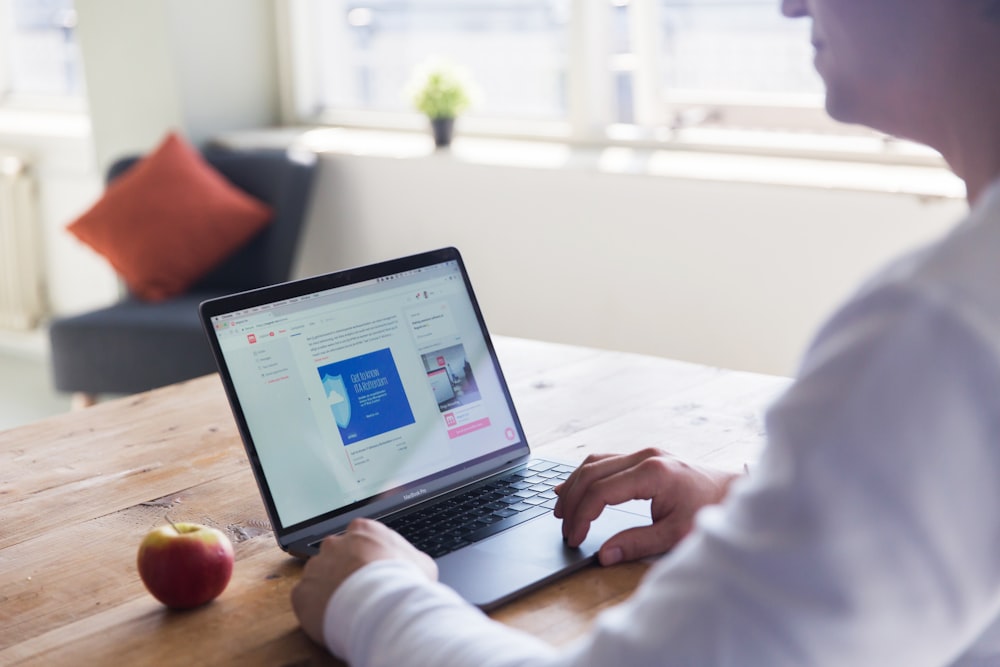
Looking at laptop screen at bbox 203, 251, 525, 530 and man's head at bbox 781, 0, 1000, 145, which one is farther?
laptop screen at bbox 203, 251, 525, 530

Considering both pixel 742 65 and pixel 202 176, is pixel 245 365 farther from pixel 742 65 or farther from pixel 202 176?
pixel 202 176

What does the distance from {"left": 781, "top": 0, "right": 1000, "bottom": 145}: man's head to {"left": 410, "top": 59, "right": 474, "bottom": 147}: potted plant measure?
3034 mm

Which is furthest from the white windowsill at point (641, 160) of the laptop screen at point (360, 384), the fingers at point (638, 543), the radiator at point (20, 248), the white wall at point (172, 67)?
the fingers at point (638, 543)

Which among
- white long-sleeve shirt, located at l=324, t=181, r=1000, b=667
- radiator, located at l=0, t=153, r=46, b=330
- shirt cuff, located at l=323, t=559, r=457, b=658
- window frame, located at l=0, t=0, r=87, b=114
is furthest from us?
window frame, located at l=0, t=0, r=87, b=114

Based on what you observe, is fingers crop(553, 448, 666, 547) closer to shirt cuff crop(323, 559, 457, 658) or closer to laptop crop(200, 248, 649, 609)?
laptop crop(200, 248, 649, 609)

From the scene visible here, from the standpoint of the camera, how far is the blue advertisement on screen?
3.95 ft

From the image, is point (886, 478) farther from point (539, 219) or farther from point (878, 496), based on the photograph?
point (539, 219)

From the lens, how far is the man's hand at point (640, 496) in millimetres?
1103

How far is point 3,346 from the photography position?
203 inches

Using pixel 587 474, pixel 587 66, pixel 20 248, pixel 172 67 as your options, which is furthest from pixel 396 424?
pixel 20 248

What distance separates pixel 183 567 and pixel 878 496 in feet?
2.13

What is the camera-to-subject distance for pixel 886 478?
22.3 inches

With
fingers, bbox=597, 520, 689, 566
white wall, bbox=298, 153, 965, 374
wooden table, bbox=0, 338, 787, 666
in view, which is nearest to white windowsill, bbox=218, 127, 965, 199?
white wall, bbox=298, 153, 965, 374

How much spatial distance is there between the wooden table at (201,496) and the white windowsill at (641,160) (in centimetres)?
126
